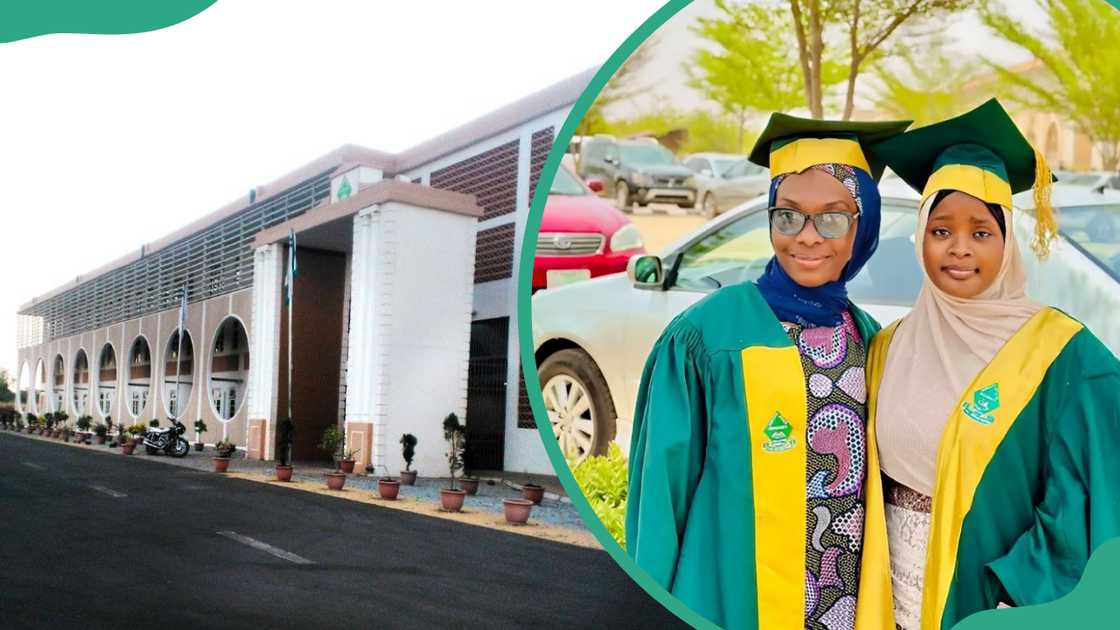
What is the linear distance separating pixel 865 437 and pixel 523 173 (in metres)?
3.50

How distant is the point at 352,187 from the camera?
16.8 feet

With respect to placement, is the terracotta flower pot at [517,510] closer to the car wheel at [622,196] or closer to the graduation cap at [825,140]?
the car wheel at [622,196]

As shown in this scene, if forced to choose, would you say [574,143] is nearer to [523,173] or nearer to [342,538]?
[523,173]

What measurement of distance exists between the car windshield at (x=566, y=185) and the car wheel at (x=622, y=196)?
9 centimetres

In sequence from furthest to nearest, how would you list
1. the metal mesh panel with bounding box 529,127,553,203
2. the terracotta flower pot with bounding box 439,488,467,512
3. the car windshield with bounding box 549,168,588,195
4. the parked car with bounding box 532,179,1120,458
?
the terracotta flower pot with bounding box 439,488,467,512
the metal mesh panel with bounding box 529,127,553,203
the car windshield with bounding box 549,168,588,195
the parked car with bounding box 532,179,1120,458

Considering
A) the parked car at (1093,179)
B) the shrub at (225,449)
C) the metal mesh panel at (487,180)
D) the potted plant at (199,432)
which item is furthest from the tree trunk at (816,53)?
the potted plant at (199,432)

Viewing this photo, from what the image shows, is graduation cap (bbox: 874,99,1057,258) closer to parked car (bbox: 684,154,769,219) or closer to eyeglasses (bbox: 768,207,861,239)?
eyeglasses (bbox: 768,207,861,239)

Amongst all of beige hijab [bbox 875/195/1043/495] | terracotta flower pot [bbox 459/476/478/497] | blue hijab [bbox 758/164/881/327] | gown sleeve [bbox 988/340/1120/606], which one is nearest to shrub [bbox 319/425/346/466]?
terracotta flower pot [bbox 459/476/478/497]

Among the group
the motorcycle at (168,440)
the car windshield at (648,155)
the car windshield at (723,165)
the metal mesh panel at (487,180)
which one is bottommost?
the motorcycle at (168,440)

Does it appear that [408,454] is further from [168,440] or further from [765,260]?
[765,260]

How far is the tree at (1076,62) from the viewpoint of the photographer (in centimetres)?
229

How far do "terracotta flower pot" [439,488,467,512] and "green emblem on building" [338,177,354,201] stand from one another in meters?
1.87

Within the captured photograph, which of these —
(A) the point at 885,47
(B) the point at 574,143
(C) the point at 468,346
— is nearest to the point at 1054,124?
(A) the point at 885,47

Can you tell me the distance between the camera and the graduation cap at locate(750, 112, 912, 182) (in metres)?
1.96
